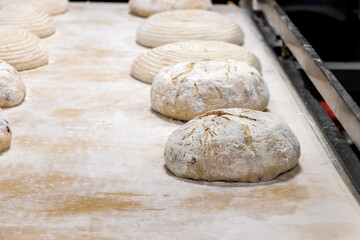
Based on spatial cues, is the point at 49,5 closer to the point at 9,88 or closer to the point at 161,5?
the point at 161,5

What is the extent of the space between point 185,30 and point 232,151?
1789 mm

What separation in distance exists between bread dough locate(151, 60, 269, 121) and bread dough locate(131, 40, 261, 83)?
1.32 feet

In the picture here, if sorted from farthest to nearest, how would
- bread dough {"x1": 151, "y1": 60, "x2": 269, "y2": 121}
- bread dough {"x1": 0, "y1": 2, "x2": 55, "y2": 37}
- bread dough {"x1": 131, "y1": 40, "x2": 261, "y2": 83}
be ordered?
bread dough {"x1": 0, "y1": 2, "x2": 55, "y2": 37}
bread dough {"x1": 131, "y1": 40, "x2": 261, "y2": 83}
bread dough {"x1": 151, "y1": 60, "x2": 269, "y2": 121}

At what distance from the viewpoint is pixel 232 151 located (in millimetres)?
2223

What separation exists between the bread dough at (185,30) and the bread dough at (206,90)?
996 mm

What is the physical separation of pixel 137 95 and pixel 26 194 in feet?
3.68

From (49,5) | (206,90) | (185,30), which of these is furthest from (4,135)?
(49,5)

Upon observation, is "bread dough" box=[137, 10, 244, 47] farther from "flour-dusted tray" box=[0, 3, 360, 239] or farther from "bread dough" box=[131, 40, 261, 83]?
"flour-dusted tray" box=[0, 3, 360, 239]

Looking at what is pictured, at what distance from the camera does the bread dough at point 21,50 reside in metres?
3.39

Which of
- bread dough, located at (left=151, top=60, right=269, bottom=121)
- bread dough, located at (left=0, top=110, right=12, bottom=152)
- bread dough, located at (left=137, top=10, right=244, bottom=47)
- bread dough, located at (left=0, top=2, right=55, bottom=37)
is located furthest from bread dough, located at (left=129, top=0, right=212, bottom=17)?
bread dough, located at (left=0, top=110, right=12, bottom=152)

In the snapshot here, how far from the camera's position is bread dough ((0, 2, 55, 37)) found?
399 centimetres

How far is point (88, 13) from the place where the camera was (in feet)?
15.4

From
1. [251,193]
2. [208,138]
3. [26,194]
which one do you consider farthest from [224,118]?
[26,194]

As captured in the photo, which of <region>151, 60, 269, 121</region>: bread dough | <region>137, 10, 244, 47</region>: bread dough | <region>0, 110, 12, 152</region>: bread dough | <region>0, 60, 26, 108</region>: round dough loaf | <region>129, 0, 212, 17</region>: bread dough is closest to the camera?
<region>0, 110, 12, 152</region>: bread dough
